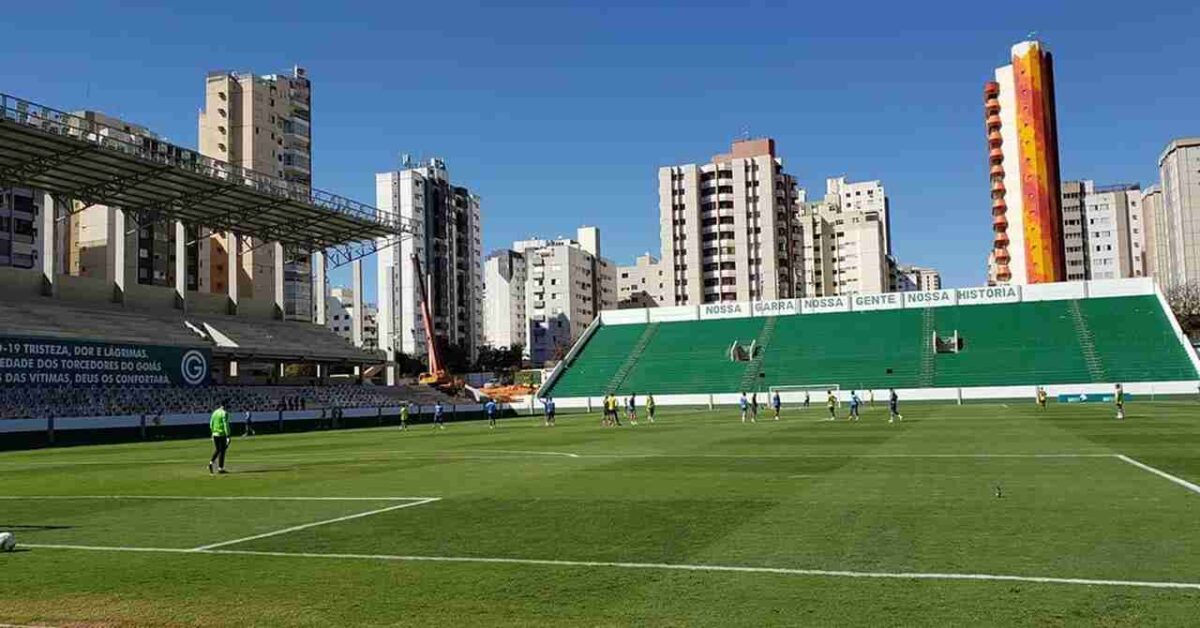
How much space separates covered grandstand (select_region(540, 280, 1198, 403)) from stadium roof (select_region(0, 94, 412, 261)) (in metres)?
24.7

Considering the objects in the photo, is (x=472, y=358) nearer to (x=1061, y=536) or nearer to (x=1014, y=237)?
(x=1014, y=237)

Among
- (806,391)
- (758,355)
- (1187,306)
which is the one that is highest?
(1187,306)

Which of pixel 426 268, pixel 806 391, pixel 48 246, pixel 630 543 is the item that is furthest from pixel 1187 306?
pixel 630 543

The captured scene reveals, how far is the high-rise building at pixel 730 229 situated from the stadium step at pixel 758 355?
6184 centimetres

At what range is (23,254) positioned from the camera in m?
99.9

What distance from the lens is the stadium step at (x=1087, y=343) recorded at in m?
71.2

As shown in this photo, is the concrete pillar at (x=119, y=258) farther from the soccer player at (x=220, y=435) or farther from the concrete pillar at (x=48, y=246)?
the soccer player at (x=220, y=435)

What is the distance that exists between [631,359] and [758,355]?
1228 centimetres

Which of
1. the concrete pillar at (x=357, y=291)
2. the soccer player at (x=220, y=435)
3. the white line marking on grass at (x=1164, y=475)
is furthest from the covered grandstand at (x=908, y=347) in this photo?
the soccer player at (x=220, y=435)

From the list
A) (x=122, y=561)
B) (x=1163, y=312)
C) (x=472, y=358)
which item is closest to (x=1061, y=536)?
(x=122, y=561)

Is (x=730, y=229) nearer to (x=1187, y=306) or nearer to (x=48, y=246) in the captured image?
(x=1187, y=306)

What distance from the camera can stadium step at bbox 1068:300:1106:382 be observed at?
71250mm

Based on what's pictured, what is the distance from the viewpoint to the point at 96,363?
59.0 metres

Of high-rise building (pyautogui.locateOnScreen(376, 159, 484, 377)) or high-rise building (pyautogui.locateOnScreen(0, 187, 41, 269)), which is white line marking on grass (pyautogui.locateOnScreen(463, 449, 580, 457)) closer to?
high-rise building (pyautogui.locateOnScreen(0, 187, 41, 269))
